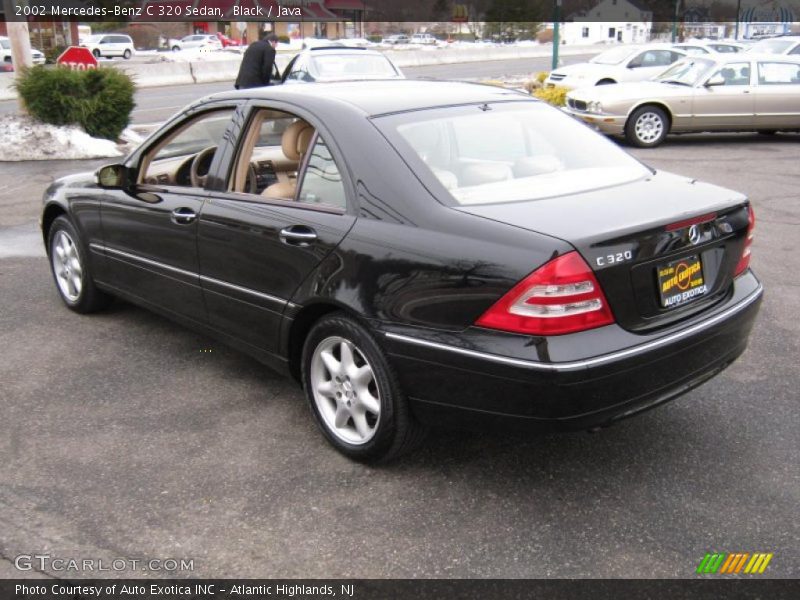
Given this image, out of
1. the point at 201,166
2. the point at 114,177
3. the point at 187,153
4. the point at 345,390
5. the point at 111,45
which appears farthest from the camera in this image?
the point at 111,45

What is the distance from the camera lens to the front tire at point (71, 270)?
5535mm

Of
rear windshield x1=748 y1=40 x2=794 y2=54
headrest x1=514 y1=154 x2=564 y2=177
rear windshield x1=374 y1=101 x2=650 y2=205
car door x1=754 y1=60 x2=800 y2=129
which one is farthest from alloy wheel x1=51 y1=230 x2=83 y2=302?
rear windshield x1=748 y1=40 x2=794 y2=54

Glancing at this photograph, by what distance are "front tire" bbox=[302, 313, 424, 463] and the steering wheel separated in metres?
1.43

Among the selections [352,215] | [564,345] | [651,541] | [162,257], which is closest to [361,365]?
[352,215]

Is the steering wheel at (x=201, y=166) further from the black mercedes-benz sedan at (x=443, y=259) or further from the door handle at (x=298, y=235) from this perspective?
the door handle at (x=298, y=235)

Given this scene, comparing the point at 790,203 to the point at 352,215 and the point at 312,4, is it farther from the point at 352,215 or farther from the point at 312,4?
the point at 312,4

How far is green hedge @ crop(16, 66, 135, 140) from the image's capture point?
12.8 m

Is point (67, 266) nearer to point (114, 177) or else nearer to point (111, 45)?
point (114, 177)

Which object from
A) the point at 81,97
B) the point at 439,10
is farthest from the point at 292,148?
the point at 439,10

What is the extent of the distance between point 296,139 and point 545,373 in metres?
1.86

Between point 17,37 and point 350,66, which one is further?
point 350,66

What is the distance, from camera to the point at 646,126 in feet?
45.6

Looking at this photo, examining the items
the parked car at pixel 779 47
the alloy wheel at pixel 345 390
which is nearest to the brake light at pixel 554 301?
the alloy wheel at pixel 345 390

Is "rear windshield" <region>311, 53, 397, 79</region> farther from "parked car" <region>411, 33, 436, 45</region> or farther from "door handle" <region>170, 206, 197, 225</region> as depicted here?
"parked car" <region>411, 33, 436, 45</region>
